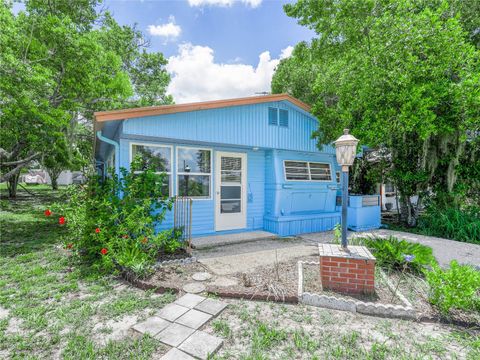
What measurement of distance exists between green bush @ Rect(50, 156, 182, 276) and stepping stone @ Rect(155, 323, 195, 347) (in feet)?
4.35

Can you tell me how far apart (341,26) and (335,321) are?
26.6 feet

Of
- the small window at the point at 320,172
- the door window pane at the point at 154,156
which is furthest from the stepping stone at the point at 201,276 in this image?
the small window at the point at 320,172

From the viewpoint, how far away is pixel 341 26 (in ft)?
24.3

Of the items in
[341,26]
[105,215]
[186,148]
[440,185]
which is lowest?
[105,215]

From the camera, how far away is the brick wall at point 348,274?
309 cm

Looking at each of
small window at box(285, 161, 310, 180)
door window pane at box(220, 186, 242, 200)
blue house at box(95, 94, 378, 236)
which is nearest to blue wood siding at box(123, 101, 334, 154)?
blue house at box(95, 94, 378, 236)

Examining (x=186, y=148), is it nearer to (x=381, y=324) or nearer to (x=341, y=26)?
(x=381, y=324)

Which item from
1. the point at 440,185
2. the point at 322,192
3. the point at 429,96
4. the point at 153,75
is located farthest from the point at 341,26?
the point at 153,75

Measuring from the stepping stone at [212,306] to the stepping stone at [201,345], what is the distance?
0.36 m

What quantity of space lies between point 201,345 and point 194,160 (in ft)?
14.3

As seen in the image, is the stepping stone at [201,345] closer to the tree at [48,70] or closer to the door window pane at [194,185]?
the door window pane at [194,185]

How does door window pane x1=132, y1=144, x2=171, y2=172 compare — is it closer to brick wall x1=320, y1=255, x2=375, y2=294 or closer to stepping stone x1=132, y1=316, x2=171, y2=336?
stepping stone x1=132, y1=316, x2=171, y2=336

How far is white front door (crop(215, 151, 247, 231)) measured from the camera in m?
6.38

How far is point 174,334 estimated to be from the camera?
7.84ft
